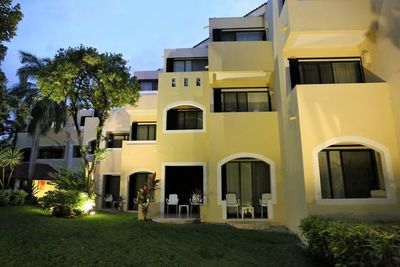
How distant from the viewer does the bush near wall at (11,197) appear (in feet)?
48.5

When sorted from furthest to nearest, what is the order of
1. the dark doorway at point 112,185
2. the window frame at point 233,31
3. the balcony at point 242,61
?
the dark doorway at point 112,185 → the window frame at point 233,31 → the balcony at point 242,61

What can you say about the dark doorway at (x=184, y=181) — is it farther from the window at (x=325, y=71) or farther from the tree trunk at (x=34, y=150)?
the tree trunk at (x=34, y=150)

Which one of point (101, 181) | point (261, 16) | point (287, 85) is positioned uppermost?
point (261, 16)

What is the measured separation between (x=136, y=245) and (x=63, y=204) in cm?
490

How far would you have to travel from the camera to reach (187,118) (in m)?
14.6

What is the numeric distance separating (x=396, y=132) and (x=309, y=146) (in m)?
2.43

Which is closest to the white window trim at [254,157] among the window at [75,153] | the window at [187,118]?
the window at [187,118]

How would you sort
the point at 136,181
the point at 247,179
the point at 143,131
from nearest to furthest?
the point at 247,179 → the point at 136,181 → the point at 143,131

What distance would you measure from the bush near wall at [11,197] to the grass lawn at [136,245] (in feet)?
19.6

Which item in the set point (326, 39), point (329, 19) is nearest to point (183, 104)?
point (326, 39)

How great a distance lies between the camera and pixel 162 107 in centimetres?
1408

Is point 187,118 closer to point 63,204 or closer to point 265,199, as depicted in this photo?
point 265,199

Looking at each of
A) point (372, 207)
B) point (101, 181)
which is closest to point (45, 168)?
point (101, 181)

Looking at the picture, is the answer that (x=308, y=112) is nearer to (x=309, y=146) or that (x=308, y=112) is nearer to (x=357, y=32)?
(x=309, y=146)
